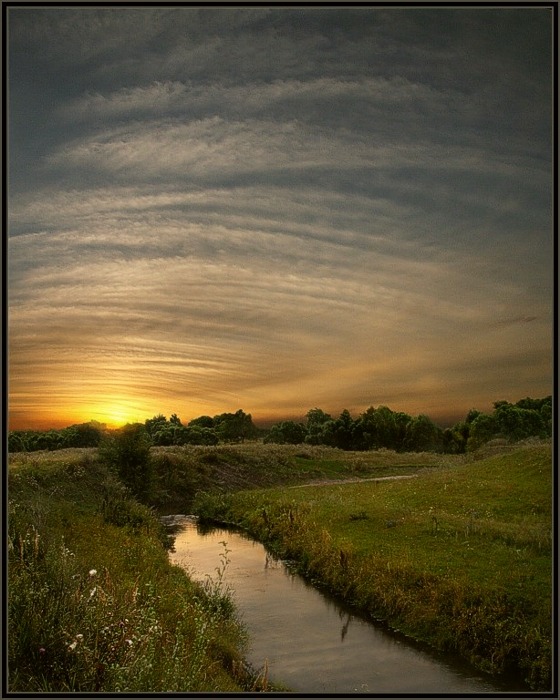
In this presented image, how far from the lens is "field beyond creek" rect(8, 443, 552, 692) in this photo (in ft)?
26.0

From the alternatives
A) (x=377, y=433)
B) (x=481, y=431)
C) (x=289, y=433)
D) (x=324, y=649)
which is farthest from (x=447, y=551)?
(x=377, y=433)

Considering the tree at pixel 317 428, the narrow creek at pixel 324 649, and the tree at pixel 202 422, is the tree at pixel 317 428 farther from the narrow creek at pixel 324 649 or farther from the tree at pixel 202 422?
the narrow creek at pixel 324 649

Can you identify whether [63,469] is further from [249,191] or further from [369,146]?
[369,146]

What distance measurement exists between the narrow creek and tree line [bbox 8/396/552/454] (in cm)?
1630

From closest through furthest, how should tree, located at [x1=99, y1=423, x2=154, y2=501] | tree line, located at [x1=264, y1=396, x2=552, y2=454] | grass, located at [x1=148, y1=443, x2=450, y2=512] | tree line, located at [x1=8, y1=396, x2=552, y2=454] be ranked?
tree, located at [x1=99, y1=423, x2=154, y2=501], tree line, located at [x1=8, y1=396, x2=552, y2=454], grass, located at [x1=148, y1=443, x2=450, y2=512], tree line, located at [x1=264, y1=396, x2=552, y2=454]

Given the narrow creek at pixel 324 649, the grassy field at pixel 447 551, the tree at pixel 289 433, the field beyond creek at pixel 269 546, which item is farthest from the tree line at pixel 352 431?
the narrow creek at pixel 324 649

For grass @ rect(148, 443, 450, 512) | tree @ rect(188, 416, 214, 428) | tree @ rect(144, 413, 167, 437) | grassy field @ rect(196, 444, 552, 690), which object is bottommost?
grass @ rect(148, 443, 450, 512)

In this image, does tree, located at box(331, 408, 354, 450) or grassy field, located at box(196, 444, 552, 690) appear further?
tree, located at box(331, 408, 354, 450)

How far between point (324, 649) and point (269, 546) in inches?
512

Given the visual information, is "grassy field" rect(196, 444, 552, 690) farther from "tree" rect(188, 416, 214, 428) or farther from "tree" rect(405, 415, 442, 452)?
"tree" rect(405, 415, 442, 452)

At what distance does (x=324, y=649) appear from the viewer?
640 inches

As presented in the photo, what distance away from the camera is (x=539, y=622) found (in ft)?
49.1

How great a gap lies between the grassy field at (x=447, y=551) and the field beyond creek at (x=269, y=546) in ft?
0.21

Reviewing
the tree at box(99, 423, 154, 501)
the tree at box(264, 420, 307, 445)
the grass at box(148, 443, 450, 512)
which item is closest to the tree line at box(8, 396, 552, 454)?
the tree at box(264, 420, 307, 445)
